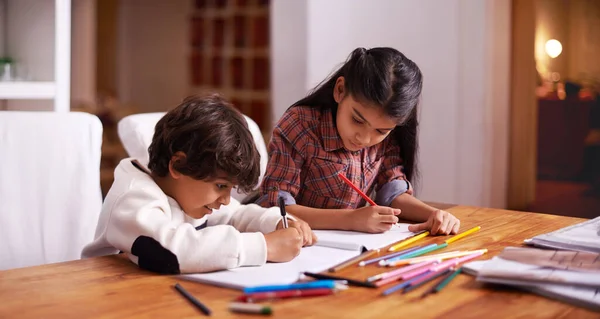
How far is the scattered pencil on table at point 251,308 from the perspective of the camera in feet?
3.31

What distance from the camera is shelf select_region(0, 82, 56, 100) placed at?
2.64 metres

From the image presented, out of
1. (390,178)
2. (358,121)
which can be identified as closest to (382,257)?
(358,121)

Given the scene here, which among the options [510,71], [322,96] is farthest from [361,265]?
[510,71]

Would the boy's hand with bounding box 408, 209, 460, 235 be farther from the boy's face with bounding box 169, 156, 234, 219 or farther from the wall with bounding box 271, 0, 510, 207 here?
the wall with bounding box 271, 0, 510, 207

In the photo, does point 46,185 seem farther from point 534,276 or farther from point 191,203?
point 534,276

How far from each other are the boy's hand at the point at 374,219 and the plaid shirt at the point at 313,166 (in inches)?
10.6

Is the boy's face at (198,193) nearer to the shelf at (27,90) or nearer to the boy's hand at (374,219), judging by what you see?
the boy's hand at (374,219)

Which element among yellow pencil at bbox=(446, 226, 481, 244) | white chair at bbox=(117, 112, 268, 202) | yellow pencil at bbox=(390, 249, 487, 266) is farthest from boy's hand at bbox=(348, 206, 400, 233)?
white chair at bbox=(117, 112, 268, 202)

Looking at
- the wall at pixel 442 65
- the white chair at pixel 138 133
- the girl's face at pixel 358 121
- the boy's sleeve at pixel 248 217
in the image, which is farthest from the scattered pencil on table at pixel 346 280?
the wall at pixel 442 65

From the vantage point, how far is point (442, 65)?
149 inches

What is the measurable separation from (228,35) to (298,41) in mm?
2634

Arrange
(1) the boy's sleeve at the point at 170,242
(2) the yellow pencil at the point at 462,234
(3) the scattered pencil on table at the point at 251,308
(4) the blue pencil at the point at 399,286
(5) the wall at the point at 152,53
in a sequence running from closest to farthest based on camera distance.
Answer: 1. (3) the scattered pencil on table at the point at 251,308
2. (4) the blue pencil at the point at 399,286
3. (1) the boy's sleeve at the point at 170,242
4. (2) the yellow pencil at the point at 462,234
5. (5) the wall at the point at 152,53

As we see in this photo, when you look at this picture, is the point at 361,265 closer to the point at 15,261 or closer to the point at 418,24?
the point at 15,261

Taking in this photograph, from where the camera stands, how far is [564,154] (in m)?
3.89
